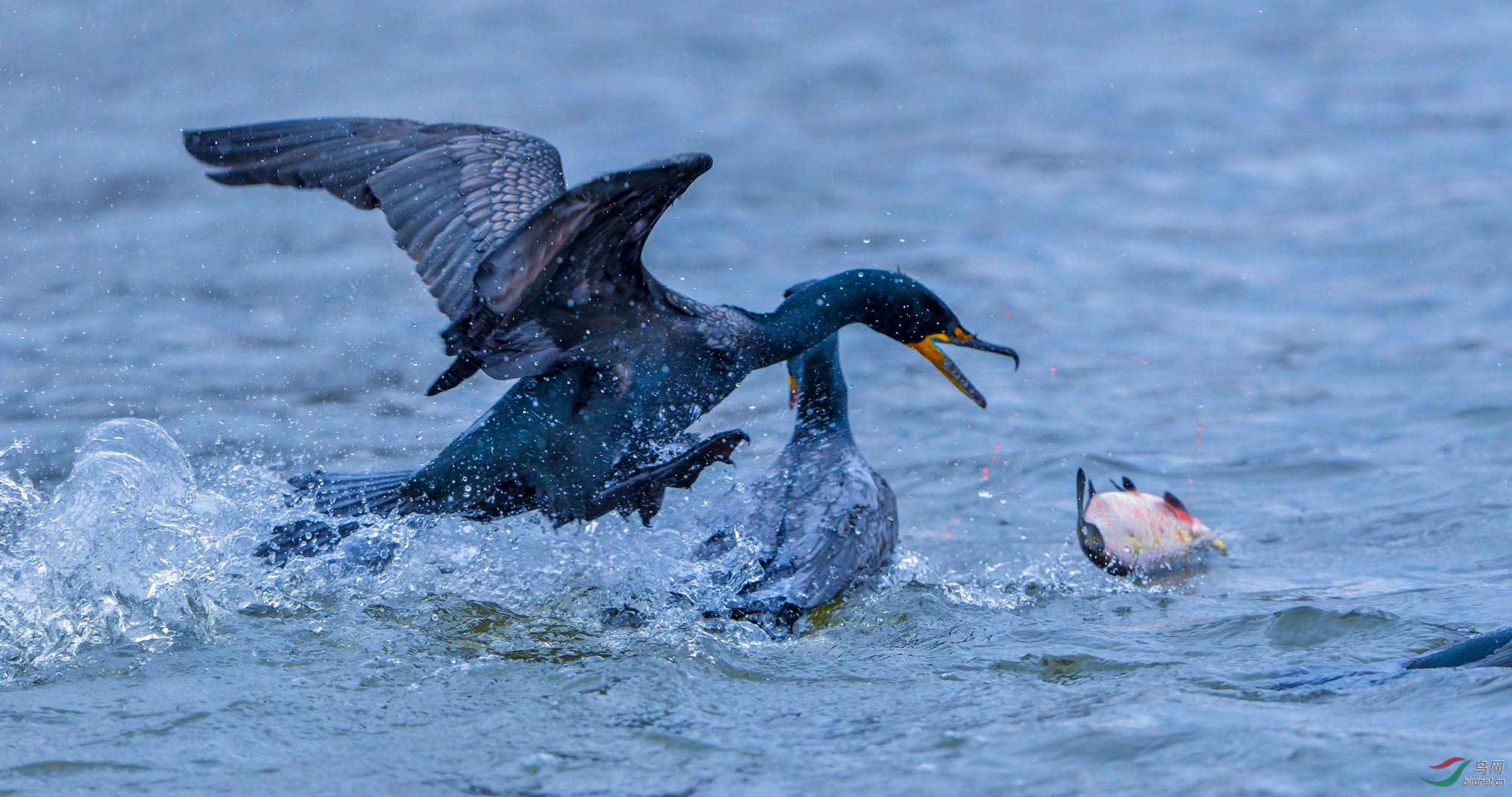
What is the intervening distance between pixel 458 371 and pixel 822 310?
118 cm

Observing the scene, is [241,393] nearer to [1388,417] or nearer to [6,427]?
[6,427]

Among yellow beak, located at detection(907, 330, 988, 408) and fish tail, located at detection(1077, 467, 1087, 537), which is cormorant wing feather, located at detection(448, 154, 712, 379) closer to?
yellow beak, located at detection(907, 330, 988, 408)

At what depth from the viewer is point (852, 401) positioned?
23.7 ft

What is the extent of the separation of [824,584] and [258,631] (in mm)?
1734

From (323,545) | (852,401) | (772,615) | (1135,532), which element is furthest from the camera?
(852,401)

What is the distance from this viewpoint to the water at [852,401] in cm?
370

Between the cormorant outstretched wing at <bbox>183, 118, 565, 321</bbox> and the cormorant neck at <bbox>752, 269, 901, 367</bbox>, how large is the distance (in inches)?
33.4

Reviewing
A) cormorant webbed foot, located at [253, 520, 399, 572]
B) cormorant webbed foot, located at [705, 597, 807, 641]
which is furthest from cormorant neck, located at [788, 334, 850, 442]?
cormorant webbed foot, located at [253, 520, 399, 572]

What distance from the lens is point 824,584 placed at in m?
4.96

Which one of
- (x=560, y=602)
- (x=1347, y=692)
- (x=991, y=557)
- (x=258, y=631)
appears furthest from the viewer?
(x=991, y=557)

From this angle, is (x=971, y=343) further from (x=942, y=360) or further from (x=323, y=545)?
(x=323, y=545)

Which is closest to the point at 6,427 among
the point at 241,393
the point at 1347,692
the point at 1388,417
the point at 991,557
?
the point at 241,393

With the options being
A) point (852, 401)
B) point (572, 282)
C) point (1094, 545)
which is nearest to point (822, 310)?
point (572, 282)

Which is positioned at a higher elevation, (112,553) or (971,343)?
(971,343)
